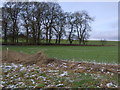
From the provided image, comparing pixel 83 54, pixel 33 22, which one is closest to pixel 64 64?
pixel 83 54

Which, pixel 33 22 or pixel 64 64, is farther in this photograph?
pixel 33 22

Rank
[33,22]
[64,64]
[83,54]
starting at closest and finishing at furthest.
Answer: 1. [64,64]
2. [83,54]
3. [33,22]

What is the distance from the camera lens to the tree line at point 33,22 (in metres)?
25.1

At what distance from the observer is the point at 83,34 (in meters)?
34.5

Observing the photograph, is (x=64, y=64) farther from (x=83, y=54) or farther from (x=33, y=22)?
(x=33, y=22)

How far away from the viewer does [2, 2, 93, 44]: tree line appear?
2514 centimetres

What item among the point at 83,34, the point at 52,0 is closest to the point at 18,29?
the point at 52,0

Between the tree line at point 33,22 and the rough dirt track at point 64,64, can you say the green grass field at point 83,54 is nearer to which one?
the rough dirt track at point 64,64

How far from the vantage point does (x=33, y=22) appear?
2544 centimetres

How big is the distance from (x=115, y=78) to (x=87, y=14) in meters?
32.2

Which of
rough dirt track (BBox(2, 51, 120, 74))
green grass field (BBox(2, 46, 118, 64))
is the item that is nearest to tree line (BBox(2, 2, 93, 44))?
green grass field (BBox(2, 46, 118, 64))

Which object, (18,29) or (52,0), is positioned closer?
(18,29)

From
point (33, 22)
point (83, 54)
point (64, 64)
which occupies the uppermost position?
point (33, 22)

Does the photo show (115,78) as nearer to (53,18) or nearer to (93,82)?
(93,82)
